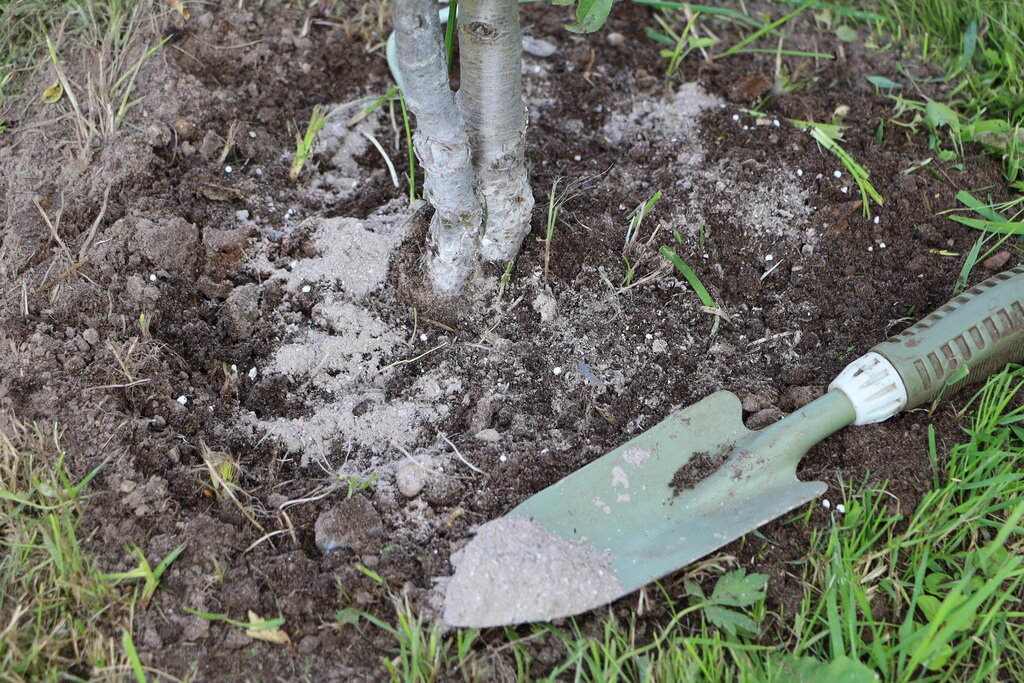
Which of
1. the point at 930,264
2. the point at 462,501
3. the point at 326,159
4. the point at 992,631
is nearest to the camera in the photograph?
the point at 992,631

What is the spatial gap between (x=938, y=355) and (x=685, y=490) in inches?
21.5

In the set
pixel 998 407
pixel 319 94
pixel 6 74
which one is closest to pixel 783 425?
pixel 998 407

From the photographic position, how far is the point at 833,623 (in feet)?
4.30

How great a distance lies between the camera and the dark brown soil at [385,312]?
1.40 metres

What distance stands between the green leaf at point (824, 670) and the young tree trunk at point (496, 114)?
3.20ft

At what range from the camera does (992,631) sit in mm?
1315

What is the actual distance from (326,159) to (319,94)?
0.24 meters

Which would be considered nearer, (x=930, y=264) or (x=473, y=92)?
(x=473, y=92)

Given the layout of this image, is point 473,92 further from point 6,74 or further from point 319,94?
point 6,74

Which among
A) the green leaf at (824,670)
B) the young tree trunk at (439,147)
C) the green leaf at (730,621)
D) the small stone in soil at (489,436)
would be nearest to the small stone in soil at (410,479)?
the small stone in soil at (489,436)

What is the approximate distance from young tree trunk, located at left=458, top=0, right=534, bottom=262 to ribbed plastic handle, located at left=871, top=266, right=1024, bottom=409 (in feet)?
2.55

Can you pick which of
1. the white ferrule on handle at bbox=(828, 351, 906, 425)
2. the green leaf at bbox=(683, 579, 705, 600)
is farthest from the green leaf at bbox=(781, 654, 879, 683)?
the white ferrule on handle at bbox=(828, 351, 906, 425)

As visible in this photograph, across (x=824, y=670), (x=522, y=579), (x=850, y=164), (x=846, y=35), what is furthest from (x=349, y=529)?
(x=846, y=35)

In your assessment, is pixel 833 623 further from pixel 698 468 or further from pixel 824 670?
pixel 698 468
